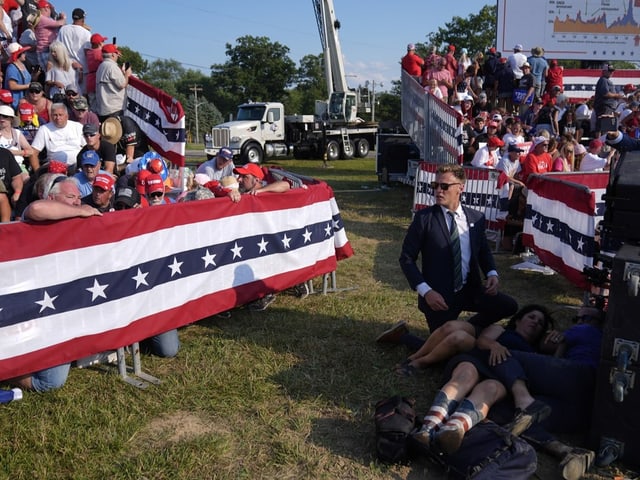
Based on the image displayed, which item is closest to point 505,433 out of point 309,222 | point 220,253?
point 220,253

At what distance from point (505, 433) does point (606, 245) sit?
2.57 m

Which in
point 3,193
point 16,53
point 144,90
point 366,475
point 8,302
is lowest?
point 366,475

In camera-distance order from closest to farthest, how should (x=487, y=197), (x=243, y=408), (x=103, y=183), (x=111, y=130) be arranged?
(x=243, y=408) < (x=103, y=183) < (x=111, y=130) < (x=487, y=197)

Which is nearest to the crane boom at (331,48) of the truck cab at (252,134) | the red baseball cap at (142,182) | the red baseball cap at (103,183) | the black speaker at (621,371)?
the truck cab at (252,134)

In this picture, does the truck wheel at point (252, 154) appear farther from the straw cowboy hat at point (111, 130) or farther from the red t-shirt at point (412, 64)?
the straw cowboy hat at point (111, 130)

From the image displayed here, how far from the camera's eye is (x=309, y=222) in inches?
273

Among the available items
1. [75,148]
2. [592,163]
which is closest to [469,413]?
[75,148]

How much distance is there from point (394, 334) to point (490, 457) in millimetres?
2178

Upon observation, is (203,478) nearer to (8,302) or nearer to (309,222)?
(8,302)

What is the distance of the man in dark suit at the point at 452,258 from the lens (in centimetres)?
488

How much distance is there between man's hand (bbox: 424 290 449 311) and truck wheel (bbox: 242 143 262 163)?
21910mm

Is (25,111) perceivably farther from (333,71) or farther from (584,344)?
(333,71)

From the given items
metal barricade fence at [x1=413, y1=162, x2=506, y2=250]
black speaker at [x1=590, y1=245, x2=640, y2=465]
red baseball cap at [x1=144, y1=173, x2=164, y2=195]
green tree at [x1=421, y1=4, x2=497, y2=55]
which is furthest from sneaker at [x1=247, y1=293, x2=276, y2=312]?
green tree at [x1=421, y1=4, x2=497, y2=55]

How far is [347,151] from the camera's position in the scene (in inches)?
1201
